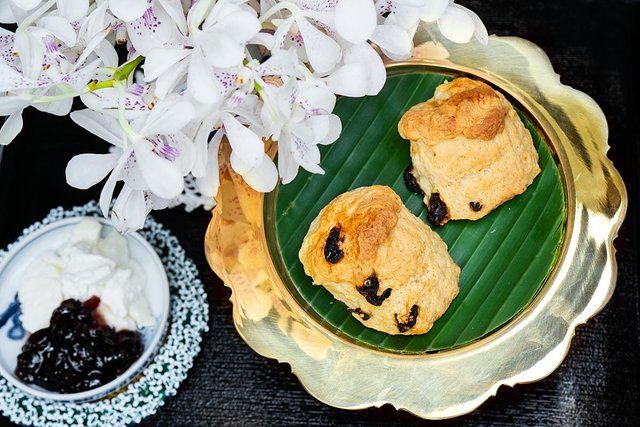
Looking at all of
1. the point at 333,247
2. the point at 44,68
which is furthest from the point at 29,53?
the point at 333,247

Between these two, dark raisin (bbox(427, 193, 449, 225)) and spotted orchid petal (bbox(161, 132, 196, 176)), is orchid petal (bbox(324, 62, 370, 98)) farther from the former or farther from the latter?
dark raisin (bbox(427, 193, 449, 225))

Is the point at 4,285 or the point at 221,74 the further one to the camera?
the point at 4,285

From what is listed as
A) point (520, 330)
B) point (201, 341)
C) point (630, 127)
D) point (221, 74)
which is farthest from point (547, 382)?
point (221, 74)

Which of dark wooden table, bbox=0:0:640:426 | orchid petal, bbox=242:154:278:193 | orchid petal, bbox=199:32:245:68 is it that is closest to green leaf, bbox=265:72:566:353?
dark wooden table, bbox=0:0:640:426

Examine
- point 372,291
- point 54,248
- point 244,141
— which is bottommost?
point 54,248

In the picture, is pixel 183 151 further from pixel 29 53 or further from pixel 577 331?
pixel 577 331

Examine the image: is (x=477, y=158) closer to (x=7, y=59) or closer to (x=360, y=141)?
(x=360, y=141)

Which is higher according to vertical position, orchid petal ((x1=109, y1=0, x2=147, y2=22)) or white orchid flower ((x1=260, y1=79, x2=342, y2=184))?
orchid petal ((x1=109, y1=0, x2=147, y2=22))
